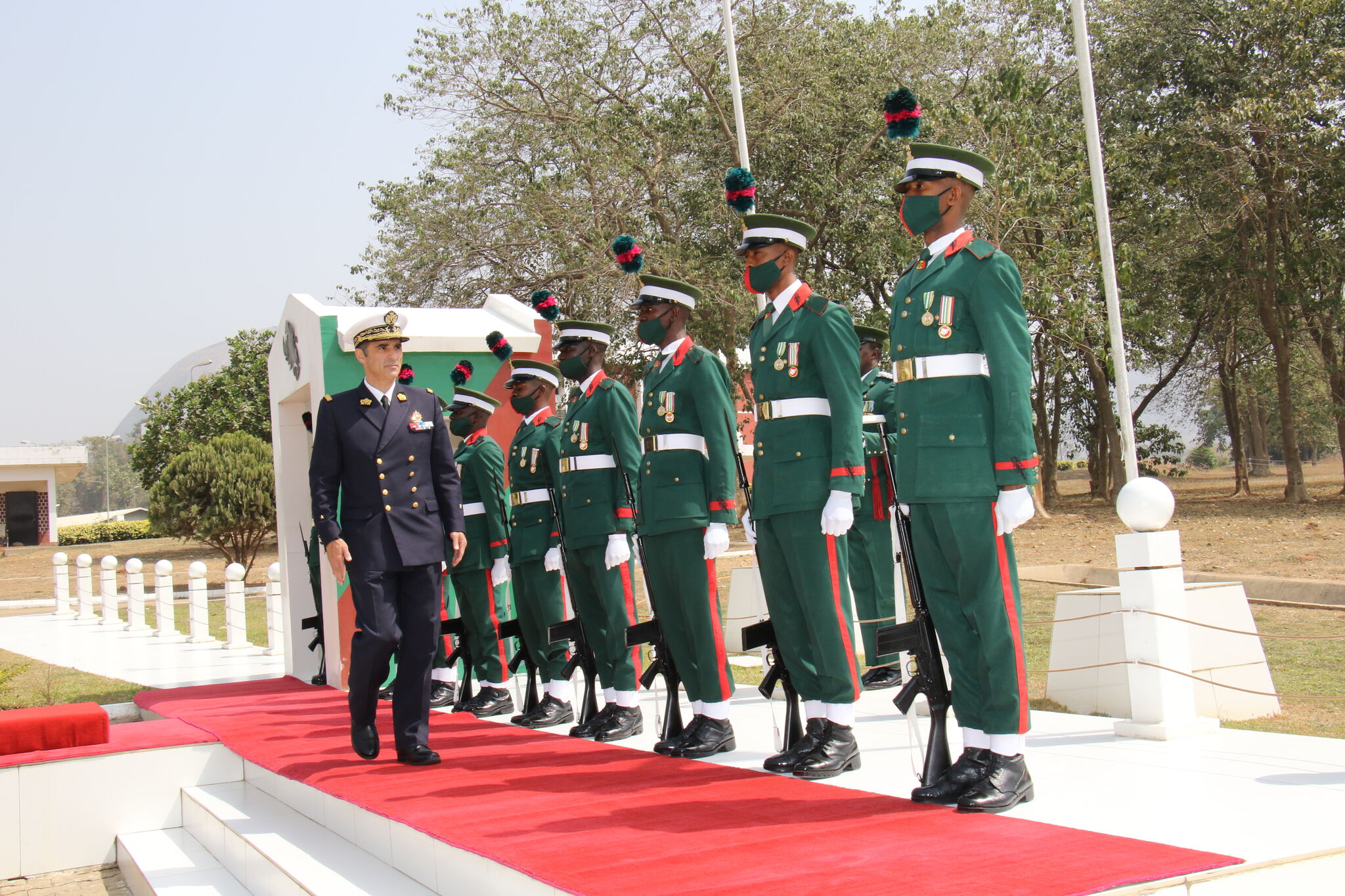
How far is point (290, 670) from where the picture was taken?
9.06 m

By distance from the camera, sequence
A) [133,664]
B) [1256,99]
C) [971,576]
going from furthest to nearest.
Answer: [1256,99]
[133,664]
[971,576]

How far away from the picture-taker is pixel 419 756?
4.92m

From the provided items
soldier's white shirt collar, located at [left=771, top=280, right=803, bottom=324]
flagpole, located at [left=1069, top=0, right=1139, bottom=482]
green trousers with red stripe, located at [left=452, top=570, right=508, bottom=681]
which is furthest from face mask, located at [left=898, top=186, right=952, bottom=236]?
flagpole, located at [left=1069, top=0, right=1139, bottom=482]

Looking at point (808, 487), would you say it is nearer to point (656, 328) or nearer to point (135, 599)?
point (656, 328)

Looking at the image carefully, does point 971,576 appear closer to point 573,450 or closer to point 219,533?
point 573,450

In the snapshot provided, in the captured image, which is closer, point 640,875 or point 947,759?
point 640,875

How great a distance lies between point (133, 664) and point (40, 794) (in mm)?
6399

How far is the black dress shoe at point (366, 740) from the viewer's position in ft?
16.4

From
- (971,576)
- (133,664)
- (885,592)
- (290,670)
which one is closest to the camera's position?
(971,576)

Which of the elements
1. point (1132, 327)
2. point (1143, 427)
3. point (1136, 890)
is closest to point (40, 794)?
point (1136, 890)

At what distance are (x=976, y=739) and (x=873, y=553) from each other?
3.35 meters

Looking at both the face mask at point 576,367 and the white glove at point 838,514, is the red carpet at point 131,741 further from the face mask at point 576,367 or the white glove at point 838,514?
the white glove at point 838,514

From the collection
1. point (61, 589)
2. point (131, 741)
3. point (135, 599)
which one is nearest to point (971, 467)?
point (131, 741)

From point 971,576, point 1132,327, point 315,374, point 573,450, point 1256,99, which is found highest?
point 1256,99
